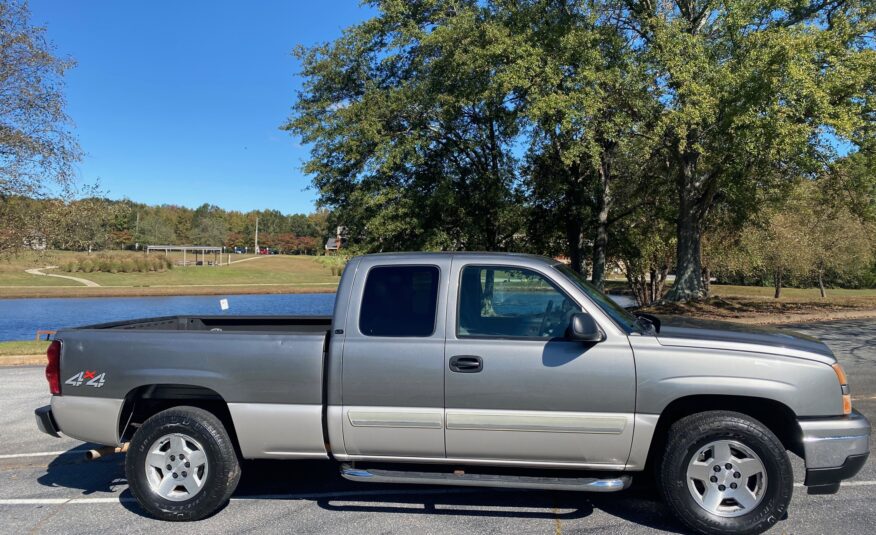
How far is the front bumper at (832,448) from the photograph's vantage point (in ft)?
12.0

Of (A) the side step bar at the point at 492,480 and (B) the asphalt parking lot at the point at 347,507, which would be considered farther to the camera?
(B) the asphalt parking lot at the point at 347,507

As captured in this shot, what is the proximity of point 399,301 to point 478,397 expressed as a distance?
0.90m

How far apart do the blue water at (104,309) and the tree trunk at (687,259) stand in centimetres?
1331

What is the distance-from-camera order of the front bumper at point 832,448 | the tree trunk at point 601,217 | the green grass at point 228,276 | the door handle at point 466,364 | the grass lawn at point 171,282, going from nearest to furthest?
the front bumper at point 832,448
the door handle at point 466,364
the tree trunk at point 601,217
the grass lawn at point 171,282
the green grass at point 228,276

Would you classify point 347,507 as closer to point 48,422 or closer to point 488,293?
point 488,293

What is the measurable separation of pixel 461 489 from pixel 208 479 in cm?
194

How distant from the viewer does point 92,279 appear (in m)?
54.2

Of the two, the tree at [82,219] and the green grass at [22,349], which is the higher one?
the tree at [82,219]

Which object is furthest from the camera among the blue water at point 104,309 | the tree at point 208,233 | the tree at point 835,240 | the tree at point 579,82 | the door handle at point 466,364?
the tree at point 208,233

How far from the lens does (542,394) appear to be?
12.6 ft

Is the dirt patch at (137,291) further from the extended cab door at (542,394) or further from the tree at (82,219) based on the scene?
the extended cab door at (542,394)

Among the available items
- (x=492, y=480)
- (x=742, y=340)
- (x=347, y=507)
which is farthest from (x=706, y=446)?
(x=347, y=507)

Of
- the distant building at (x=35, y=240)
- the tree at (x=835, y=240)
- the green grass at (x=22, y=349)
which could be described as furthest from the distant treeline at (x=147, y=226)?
the tree at (x=835, y=240)

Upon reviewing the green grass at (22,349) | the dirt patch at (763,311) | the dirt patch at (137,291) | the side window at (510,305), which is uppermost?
the side window at (510,305)
